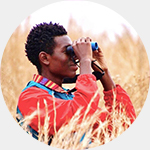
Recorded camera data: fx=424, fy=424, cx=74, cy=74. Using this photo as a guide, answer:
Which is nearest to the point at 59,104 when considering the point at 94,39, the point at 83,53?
the point at 83,53

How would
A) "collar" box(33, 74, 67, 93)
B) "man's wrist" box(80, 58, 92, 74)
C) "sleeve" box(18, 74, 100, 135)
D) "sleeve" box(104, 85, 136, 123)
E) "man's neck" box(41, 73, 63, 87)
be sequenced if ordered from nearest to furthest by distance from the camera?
"sleeve" box(18, 74, 100, 135)
"man's wrist" box(80, 58, 92, 74)
"collar" box(33, 74, 67, 93)
"man's neck" box(41, 73, 63, 87)
"sleeve" box(104, 85, 136, 123)

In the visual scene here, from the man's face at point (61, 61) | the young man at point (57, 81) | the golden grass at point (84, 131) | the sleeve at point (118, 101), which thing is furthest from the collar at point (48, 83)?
the sleeve at point (118, 101)

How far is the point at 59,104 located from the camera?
4336 millimetres

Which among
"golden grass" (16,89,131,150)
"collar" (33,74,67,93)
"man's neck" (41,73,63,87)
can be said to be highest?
"man's neck" (41,73,63,87)

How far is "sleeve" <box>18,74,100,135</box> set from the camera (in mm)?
4281

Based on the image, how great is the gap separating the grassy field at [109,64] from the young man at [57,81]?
0.23m

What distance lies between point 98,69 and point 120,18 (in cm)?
76

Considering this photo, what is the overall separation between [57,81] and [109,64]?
0.96 meters

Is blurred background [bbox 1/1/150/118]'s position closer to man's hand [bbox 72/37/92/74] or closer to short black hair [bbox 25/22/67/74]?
short black hair [bbox 25/22/67/74]

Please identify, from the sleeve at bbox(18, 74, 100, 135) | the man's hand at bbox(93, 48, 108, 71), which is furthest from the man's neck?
the man's hand at bbox(93, 48, 108, 71)

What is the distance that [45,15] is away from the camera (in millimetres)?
5047

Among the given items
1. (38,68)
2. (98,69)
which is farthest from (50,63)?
(98,69)

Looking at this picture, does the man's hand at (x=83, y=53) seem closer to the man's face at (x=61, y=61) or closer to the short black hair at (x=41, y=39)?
the man's face at (x=61, y=61)

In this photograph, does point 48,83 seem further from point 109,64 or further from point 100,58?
point 109,64
